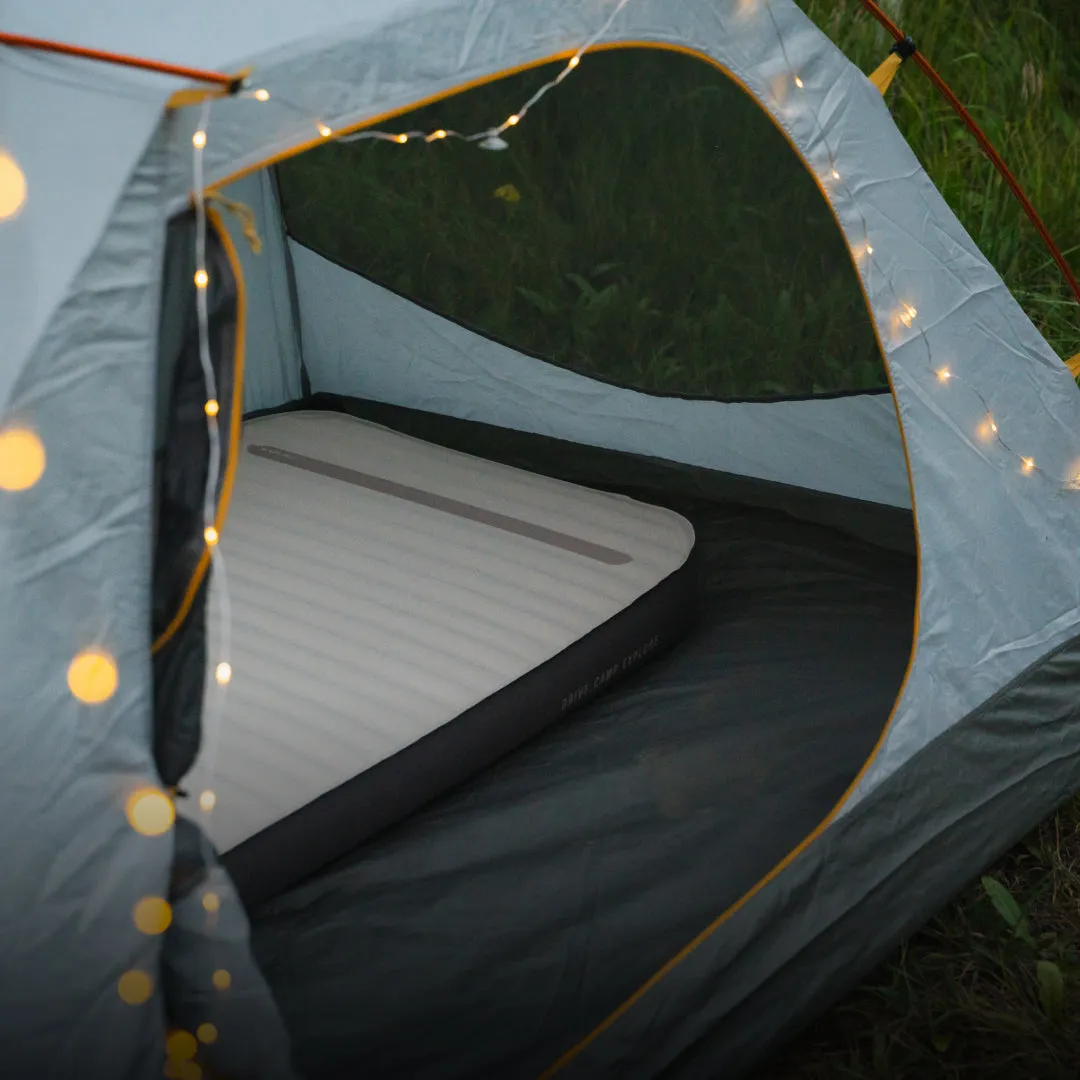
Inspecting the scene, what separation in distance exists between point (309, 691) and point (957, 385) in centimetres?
86

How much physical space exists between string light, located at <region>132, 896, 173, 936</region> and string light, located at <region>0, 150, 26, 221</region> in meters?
0.53

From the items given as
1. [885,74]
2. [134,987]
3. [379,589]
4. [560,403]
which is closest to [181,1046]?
[134,987]

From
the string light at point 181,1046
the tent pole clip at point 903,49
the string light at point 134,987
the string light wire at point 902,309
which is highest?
the tent pole clip at point 903,49

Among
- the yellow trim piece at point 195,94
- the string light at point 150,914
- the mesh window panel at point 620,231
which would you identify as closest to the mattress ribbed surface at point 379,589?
the mesh window panel at point 620,231

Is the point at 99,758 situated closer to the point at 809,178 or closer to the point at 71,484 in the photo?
the point at 71,484

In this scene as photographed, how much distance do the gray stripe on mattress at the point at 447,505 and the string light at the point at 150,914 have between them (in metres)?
1.00

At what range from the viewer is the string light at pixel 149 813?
3.62 feet

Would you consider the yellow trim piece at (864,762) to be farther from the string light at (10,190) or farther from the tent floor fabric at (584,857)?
the string light at (10,190)

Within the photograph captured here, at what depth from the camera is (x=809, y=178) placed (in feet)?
5.69

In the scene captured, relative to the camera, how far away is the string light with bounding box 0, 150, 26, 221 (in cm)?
107

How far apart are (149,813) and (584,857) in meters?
0.62

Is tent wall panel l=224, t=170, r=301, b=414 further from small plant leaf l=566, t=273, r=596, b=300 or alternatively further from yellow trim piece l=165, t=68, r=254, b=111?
yellow trim piece l=165, t=68, r=254, b=111

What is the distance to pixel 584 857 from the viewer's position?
159 cm

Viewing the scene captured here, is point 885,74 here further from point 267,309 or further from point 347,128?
point 267,309
